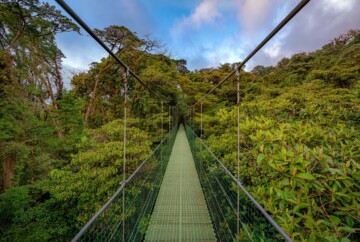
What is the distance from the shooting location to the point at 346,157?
3.88 feet

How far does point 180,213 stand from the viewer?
2.46m

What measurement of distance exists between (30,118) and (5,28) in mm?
3236

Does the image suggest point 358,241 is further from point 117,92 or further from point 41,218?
point 117,92

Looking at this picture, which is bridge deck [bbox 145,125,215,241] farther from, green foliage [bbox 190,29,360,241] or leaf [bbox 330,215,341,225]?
leaf [bbox 330,215,341,225]

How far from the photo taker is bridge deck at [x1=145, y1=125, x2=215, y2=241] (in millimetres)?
2066

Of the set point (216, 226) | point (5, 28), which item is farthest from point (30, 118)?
point (216, 226)

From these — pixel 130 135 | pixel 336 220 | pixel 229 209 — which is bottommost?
pixel 229 209

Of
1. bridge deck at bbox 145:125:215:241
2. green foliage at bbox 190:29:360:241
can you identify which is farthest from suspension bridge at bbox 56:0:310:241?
green foliage at bbox 190:29:360:241

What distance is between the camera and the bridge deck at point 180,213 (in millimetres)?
2066

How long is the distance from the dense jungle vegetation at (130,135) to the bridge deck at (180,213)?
649 millimetres

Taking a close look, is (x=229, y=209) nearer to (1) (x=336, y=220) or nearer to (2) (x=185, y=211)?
(2) (x=185, y=211)

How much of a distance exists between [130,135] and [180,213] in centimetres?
232

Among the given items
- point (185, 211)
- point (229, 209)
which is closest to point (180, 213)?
point (185, 211)

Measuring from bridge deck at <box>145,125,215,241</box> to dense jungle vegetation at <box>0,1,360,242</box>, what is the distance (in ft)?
2.13
